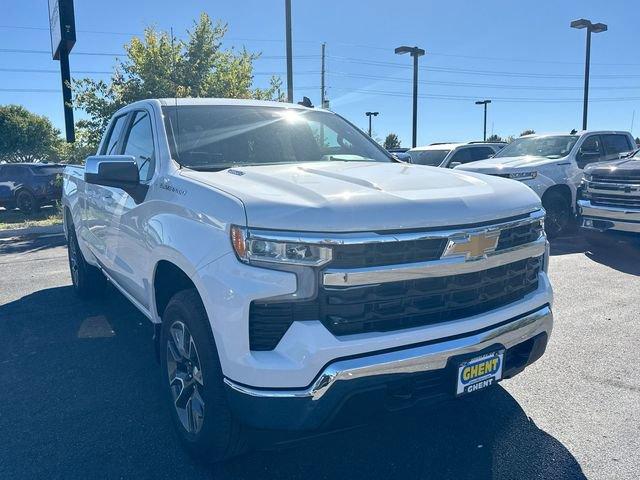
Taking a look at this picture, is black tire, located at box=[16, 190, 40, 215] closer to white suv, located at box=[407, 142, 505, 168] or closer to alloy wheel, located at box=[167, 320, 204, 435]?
white suv, located at box=[407, 142, 505, 168]

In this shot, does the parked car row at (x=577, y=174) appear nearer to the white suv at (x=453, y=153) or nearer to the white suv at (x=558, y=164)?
the white suv at (x=558, y=164)

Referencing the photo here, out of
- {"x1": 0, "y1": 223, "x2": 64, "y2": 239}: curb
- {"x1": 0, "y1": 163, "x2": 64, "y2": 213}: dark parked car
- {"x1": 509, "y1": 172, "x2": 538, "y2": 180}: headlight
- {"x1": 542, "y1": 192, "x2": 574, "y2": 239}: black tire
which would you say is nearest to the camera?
{"x1": 509, "y1": 172, "x2": 538, "y2": 180}: headlight

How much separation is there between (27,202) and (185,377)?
1468 cm

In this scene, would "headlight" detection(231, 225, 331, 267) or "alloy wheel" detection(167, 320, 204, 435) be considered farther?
"alloy wheel" detection(167, 320, 204, 435)

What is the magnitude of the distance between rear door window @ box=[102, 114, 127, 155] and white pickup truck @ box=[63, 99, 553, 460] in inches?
58.4

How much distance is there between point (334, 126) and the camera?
4320 mm

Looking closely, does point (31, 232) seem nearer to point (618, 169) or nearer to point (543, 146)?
point (543, 146)

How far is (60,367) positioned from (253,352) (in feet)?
8.23

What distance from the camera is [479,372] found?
2486mm

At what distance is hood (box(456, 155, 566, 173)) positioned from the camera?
937 centimetres

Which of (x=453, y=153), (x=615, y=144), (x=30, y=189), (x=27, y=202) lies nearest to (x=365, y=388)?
(x=615, y=144)

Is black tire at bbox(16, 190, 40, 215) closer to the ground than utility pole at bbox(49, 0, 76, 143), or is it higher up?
closer to the ground

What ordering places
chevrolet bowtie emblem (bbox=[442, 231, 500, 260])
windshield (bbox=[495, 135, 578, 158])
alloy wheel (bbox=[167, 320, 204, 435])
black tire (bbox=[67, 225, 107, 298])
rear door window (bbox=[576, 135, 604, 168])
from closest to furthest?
chevrolet bowtie emblem (bbox=[442, 231, 500, 260]) → alloy wheel (bbox=[167, 320, 204, 435]) → black tire (bbox=[67, 225, 107, 298]) → rear door window (bbox=[576, 135, 604, 168]) → windshield (bbox=[495, 135, 578, 158])

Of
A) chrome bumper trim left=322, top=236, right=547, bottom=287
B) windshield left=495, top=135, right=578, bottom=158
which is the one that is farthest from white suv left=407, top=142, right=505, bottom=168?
chrome bumper trim left=322, top=236, right=547, bottom=287
